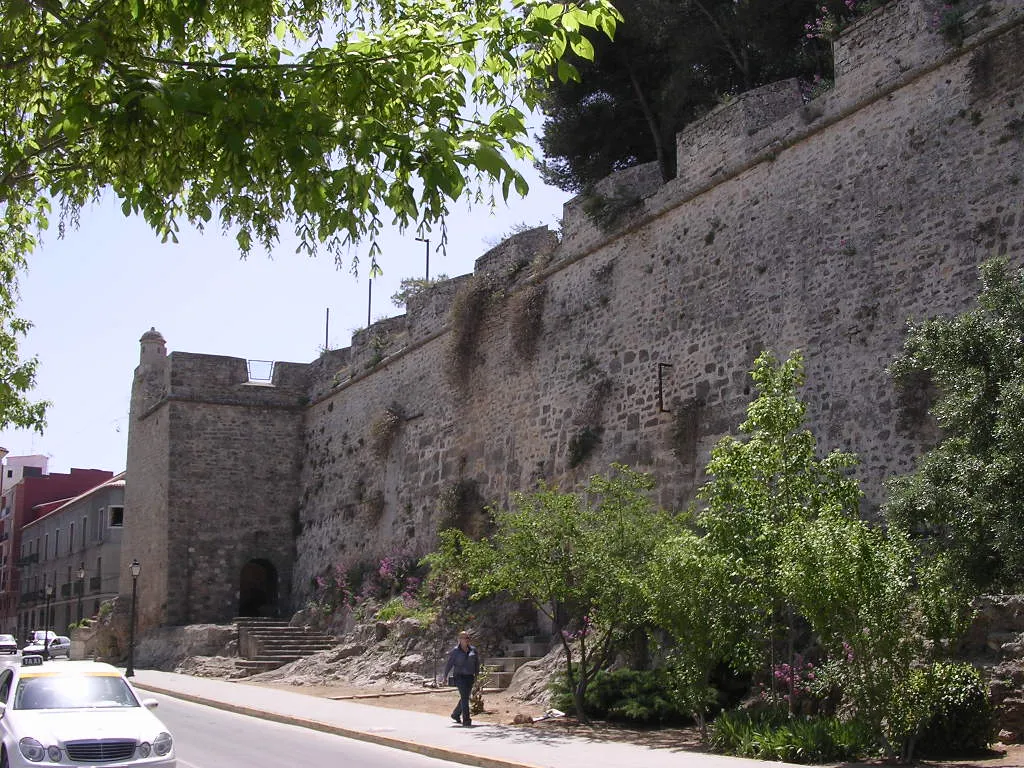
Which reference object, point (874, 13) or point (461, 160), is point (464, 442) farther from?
point (461, 160)

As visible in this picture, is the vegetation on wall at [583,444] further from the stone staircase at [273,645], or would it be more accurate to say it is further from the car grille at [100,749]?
the car grille at [100,749]

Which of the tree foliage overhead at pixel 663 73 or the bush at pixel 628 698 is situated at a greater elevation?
the tree foliage overhead at pixel 663 73

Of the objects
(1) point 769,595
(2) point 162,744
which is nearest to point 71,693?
(2) point 162,744

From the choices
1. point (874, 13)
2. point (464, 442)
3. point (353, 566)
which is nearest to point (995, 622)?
point (874, 13)

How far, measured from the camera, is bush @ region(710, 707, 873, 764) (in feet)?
31.8

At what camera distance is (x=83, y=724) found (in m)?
8.52

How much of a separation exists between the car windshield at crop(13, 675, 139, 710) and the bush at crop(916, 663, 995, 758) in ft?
22.4

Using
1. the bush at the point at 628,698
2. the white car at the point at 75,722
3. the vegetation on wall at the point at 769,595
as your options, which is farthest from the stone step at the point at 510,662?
the white car at the point at 75,722

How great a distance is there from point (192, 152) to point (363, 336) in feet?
69.6

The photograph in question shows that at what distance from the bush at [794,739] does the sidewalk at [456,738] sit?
306 mm

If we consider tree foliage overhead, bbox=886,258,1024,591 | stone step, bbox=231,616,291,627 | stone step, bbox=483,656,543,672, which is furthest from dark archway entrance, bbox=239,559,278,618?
tree foliage overhead, bbox=886,258,1024,591

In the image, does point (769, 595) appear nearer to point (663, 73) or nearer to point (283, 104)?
point (283, 104)

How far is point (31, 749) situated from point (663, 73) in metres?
18.6

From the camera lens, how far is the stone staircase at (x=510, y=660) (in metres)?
16.9
